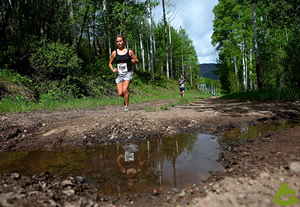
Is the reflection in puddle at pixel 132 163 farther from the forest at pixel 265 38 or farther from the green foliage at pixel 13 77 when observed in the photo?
the forest at pixel 265 38

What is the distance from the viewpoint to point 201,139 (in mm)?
2844

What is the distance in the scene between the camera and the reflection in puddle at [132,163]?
1.55 meters

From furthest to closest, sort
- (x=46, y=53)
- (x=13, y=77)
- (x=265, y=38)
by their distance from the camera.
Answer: (x=265, y=38)
(x=46, y=53)
(x=13, y=77)

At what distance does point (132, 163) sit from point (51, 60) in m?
8.82

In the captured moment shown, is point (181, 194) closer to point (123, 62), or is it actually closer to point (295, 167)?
point (295, 167)

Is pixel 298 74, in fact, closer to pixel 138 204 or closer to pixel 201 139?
pixel 201 139

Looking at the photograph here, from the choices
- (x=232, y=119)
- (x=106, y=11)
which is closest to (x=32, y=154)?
(x=232, y=119)

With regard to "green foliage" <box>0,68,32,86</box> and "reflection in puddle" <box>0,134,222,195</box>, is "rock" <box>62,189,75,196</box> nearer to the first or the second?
"reflection in puddle" <box>0,134,222,195</box>

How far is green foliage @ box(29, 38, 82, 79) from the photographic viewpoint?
8.52 meters

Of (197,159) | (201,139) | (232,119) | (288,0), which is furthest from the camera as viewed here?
(288,0)

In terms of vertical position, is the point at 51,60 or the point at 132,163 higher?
the point at 51,60

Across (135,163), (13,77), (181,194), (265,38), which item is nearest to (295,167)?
(181,194)

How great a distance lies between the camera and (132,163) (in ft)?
6.53

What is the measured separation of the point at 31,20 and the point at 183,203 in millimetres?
12703
